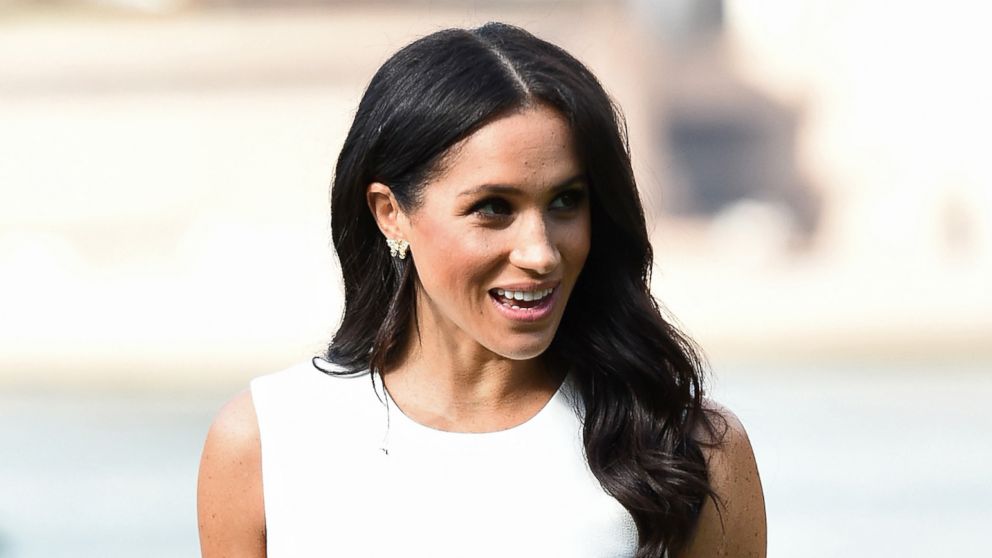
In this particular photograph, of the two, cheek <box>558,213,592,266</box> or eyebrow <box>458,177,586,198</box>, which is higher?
eyebrow <box>458,177,586,198</box>

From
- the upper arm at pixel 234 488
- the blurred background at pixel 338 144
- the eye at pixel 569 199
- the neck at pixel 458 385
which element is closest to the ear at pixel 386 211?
the neck at pixel 458 385

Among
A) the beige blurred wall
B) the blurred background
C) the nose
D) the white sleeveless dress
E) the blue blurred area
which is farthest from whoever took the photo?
the beige blurred wall

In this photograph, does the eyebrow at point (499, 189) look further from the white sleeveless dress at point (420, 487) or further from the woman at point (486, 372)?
the white sleeveless dress at point (420, 487)

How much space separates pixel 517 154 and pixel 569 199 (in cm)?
12

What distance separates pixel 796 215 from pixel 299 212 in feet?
12.7

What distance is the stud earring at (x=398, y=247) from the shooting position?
2404 millimetres

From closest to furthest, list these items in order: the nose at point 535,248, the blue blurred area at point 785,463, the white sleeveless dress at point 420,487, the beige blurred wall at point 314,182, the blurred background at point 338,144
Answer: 1. the nose at point 535,248
2. the white sleeveless dress at point 420,487
3. the blue blurred area at point 785,463
4. the blurred background at point 338,144
5. the beige blurred wall at point 314,182

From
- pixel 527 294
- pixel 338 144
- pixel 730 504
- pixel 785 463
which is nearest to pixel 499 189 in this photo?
pixel 527 294

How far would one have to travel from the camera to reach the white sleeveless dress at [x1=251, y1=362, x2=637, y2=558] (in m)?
2.35

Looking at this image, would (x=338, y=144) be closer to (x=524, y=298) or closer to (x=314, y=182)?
(x=314, y=182)

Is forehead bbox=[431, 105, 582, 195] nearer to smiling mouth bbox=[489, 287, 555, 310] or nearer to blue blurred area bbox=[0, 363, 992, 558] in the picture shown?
smiling mouth bbox=[489, 287, 555, 310]

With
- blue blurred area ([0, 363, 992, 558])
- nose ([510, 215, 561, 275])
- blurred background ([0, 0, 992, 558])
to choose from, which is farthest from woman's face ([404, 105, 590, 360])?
blurred background ([0, 0, 992, 558])

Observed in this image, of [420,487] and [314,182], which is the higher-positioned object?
[314,182]

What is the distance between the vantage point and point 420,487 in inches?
93.9
